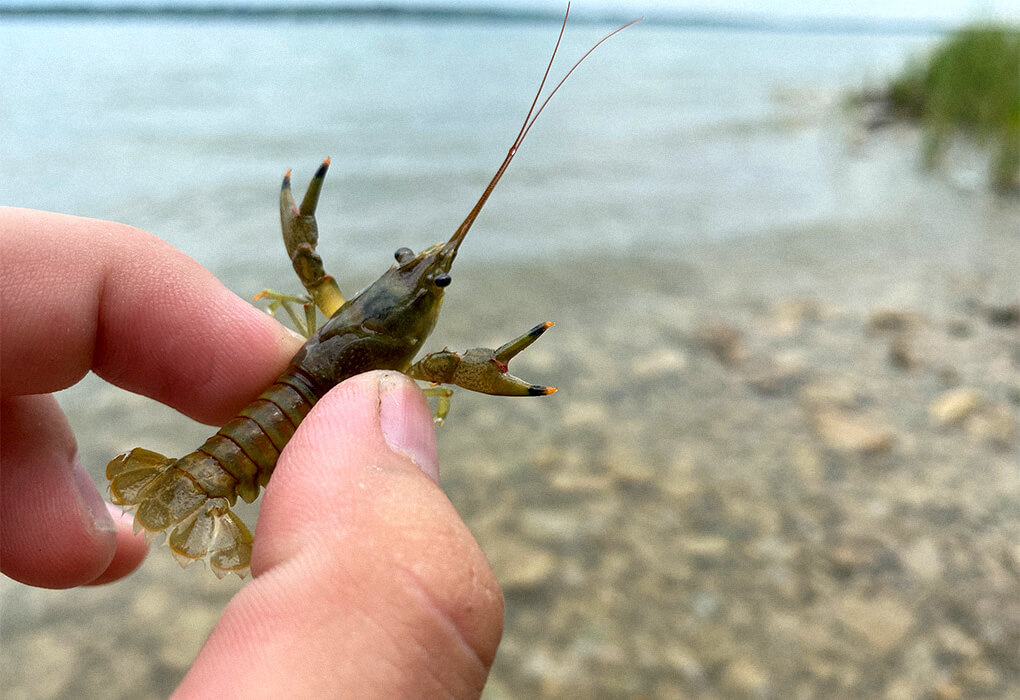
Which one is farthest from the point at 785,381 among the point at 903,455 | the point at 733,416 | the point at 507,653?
the point at 507,653

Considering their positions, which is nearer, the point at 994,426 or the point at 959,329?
the point at 994,426

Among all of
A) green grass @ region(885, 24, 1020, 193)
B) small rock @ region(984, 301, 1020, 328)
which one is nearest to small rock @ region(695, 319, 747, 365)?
small rock @ region(984, 301, 1020, 328)

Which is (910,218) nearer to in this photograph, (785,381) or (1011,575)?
(785,381)

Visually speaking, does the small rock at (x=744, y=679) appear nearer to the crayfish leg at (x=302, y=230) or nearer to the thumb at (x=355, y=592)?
the thumb at (x=355, y=592)

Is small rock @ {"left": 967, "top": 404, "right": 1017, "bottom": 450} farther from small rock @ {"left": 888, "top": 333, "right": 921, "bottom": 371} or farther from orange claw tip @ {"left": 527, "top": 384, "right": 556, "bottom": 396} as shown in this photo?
orange claw tip @ {"left": 527, "top": 384, "right": 556, "bottom": 396}

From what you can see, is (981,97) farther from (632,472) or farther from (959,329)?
(632,472)

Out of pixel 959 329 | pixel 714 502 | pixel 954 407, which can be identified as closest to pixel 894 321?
pixel 959 329
